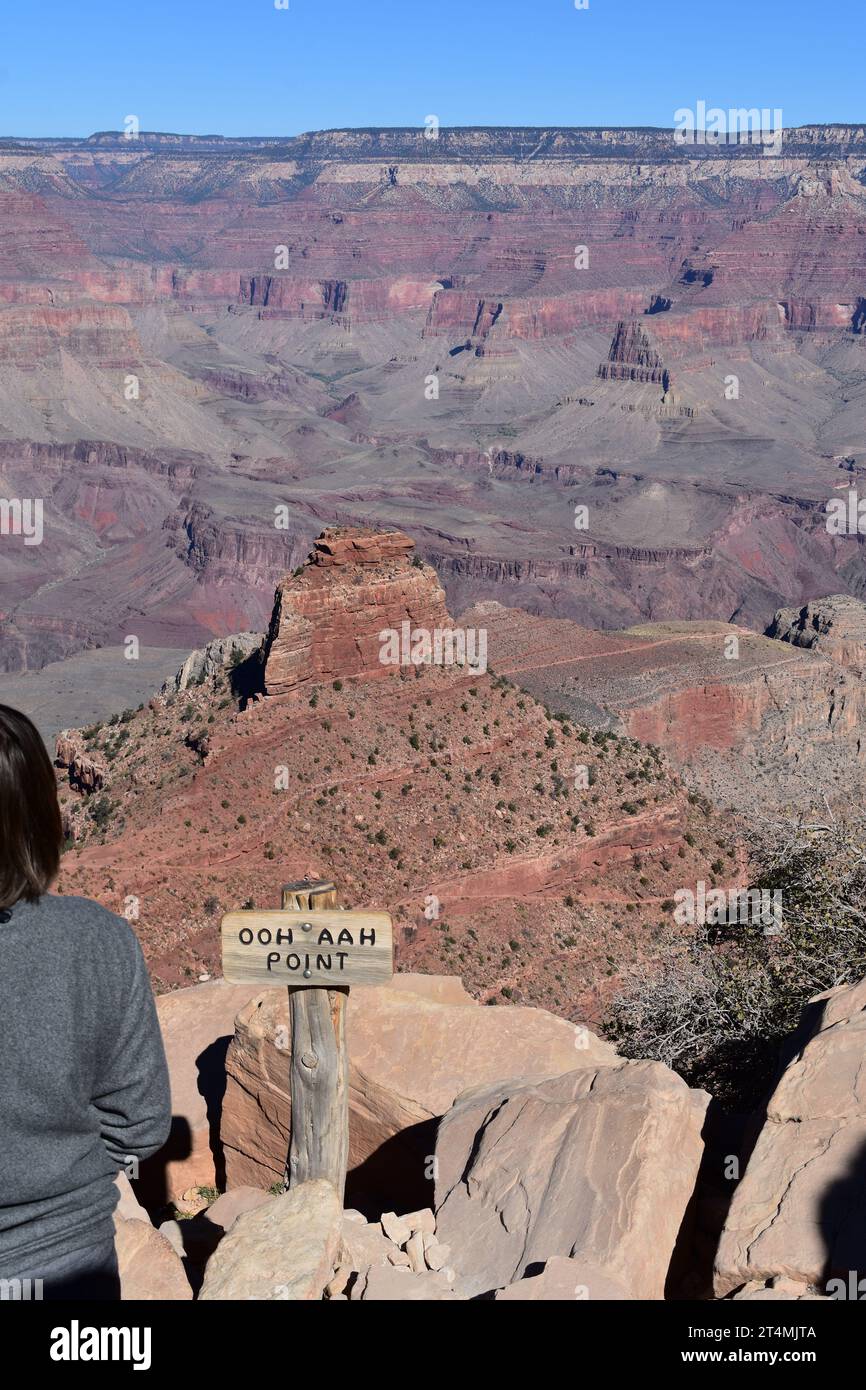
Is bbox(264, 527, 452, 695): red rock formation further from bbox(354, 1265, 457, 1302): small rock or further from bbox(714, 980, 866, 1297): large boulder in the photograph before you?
bbox(354, 1265, 457, 1302): small rock

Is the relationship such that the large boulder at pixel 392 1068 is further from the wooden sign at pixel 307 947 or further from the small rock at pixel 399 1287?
the wooden sign at pixel 307 947

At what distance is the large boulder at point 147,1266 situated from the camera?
9.08 m

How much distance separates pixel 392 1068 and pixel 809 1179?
5.23 metres

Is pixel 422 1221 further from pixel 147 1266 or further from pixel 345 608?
pixel 345 608

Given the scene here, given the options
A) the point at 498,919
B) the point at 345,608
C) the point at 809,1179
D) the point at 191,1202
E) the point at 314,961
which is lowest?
the point at 498,919

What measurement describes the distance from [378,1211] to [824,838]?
9581 millimetres

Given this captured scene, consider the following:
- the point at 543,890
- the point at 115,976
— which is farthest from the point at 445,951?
the point at 115,976

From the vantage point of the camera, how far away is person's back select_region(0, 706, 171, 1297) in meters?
5.63

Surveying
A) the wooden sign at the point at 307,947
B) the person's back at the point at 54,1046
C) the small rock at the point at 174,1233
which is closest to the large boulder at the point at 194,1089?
the small rock at the point at 174,1233

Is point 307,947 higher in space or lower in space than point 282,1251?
higher

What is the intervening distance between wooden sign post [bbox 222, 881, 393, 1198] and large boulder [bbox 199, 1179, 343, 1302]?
0.89 metres

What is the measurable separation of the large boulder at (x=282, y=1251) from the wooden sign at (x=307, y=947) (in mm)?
1475

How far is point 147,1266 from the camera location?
30.7 ft

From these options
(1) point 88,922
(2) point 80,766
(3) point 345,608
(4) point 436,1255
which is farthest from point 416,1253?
(2) point 80,766
